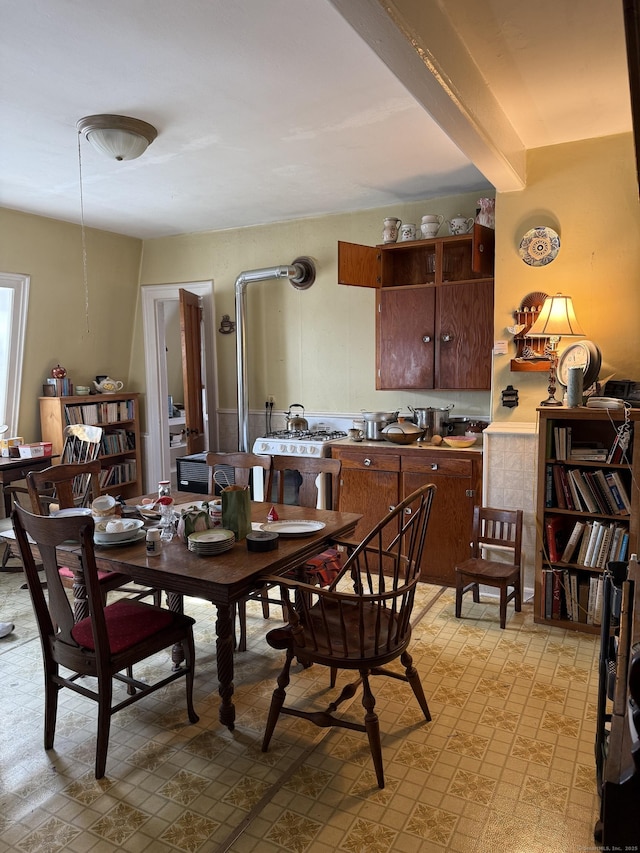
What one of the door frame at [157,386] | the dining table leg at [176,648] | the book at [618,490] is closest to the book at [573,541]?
the book at [618,490]

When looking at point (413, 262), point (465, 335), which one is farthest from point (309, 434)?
point (413, 262)

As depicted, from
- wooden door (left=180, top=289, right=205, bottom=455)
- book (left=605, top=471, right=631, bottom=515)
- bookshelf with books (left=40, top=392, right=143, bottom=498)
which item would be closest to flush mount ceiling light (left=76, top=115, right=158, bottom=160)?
wooden door (left=180, top=289, right=205, bottom=455)

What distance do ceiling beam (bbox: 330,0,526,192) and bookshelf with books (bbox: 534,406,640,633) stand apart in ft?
4.63

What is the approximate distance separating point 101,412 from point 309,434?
2.09 meters

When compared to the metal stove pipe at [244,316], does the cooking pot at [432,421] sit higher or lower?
lower

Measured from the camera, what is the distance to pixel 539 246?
359 centimetres

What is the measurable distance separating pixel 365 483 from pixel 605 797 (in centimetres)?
352

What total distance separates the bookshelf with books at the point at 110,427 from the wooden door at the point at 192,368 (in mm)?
814

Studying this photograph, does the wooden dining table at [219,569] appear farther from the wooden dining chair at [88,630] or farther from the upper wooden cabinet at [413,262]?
the upper wooden cabinet at [413,262]

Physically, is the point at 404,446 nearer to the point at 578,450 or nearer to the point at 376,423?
the point at 376,423

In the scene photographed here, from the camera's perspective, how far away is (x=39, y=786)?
2.13 metres

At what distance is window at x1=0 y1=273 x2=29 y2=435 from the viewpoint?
4.88 m

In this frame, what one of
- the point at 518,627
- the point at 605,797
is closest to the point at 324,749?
the point at 518,627

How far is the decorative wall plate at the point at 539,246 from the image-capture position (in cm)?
355
